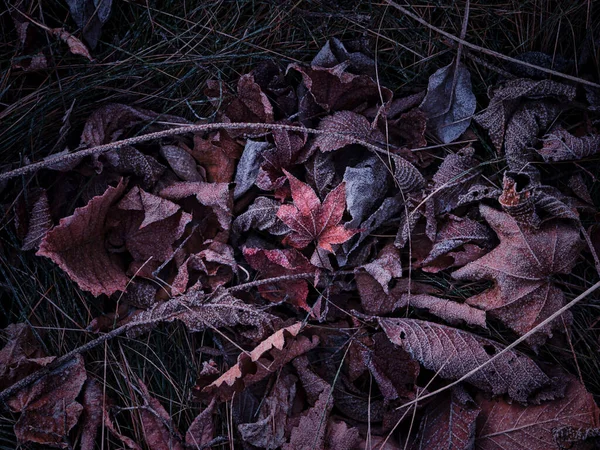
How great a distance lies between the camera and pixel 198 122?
84.3 inches

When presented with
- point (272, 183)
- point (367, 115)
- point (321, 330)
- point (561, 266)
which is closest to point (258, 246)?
point (272, 183)

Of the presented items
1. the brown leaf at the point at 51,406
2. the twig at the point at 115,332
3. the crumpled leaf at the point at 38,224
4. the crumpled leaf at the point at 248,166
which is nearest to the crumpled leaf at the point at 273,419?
the twig at the point at 115,332

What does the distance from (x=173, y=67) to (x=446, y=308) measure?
1.60 metres

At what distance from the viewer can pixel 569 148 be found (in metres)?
1.96

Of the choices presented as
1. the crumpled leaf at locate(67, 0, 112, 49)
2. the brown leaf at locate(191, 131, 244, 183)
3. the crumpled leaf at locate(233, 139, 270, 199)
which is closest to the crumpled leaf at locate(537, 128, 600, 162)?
the crumpled leaf at locate(233, 139, 270, 199)

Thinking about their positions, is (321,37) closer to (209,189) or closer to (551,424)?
(209,189)

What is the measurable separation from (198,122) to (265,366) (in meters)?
1.10

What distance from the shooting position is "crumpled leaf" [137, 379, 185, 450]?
188cm

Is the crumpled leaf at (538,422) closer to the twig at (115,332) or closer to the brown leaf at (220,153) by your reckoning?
the twig at (115,332)

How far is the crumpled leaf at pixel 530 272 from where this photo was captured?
6.08 ft

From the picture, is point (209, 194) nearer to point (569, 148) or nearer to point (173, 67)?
point (173, 67)

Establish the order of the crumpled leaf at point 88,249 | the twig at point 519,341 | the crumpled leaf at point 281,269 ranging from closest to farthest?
the twig at point 519,341, the crumpled leaf at point 88,249, the crumpled leaf at point 281,269

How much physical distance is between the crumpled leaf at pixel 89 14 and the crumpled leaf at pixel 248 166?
881 millimetres

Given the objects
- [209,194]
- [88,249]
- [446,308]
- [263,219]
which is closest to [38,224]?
[88,249]
